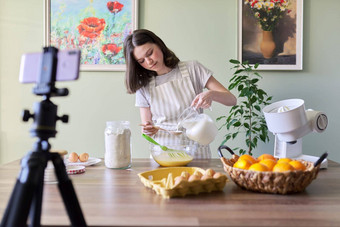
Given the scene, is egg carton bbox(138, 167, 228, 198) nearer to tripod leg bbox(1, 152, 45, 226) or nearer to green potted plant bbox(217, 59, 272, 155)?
tripod leg bbox(1, 152, 45, 226)

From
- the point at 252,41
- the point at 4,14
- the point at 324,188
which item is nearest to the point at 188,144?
the point at 324,188

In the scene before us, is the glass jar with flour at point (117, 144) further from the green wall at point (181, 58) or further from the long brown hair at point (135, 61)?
the green wall at point (181, 58)

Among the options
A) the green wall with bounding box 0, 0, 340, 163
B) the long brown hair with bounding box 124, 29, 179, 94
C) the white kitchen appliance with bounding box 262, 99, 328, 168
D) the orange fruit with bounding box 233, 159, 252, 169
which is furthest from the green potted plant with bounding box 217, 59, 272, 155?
the orange fruit with bounding box 233, 159, 252, 169

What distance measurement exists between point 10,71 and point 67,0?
81 centimetres

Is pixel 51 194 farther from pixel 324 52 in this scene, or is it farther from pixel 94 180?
pixel 324 52

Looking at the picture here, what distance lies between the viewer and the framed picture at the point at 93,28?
9.41 feet

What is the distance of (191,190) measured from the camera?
38.4 inches

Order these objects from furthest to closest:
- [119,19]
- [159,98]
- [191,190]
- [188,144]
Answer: [119,19] < [159,98] < [188,144] < [191,190]

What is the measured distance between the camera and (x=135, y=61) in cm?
200

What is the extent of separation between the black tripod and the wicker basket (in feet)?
1.75

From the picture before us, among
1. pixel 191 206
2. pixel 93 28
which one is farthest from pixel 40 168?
pixel 93 28

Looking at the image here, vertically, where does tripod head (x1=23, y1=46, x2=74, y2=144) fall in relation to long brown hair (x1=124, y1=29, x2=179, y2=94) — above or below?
below

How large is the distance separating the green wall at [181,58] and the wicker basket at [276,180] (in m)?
1.91

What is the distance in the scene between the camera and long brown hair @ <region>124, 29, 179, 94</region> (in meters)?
1.88
